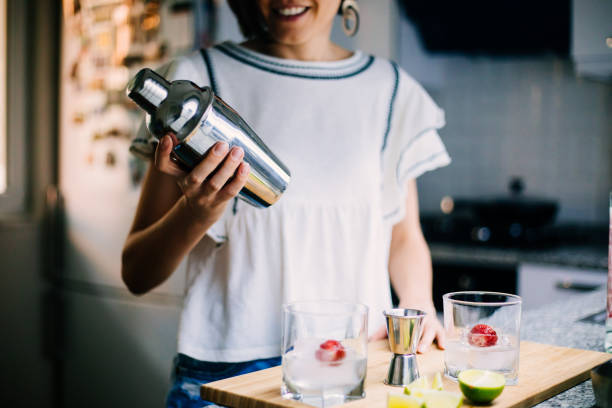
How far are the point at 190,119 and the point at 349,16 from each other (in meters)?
0.57

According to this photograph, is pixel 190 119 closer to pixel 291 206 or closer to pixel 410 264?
pixel 291 206

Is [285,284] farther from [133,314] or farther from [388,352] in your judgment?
[133,314]

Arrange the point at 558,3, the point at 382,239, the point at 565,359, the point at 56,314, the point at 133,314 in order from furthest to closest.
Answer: the point at 56,314 → the point at 133,314 → the point at 558,3 → the point at 382,239 → the point at 565,359

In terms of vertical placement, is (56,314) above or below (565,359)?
below

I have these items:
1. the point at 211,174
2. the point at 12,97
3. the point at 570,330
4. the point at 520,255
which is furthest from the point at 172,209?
the point at 12,97

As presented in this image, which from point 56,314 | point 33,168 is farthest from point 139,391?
point 33,168

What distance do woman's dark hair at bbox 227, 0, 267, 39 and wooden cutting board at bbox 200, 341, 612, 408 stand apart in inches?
23.1

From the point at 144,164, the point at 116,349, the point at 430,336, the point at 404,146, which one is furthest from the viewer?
the point at 116,349

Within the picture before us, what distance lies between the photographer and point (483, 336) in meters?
0.82

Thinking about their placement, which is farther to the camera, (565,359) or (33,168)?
(33,168)

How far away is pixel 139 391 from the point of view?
2.69m

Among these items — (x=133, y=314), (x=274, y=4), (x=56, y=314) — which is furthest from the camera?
(x=56, y=314)

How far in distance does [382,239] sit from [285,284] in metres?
0.21

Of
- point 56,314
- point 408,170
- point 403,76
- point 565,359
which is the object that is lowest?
point 56,314
